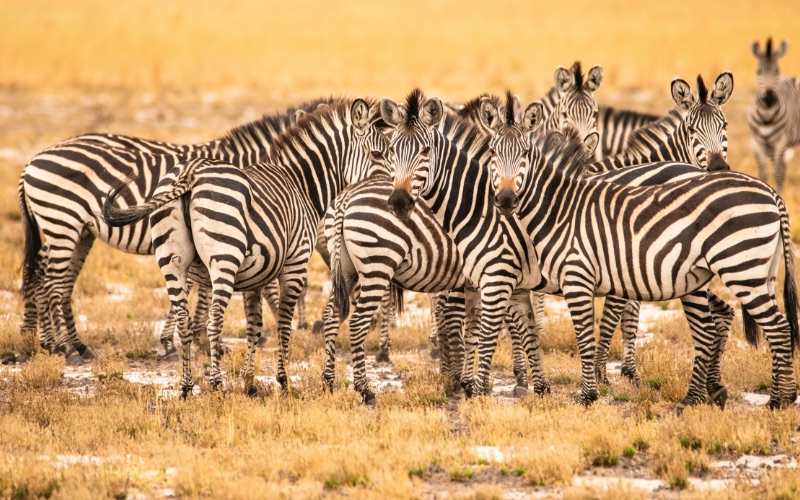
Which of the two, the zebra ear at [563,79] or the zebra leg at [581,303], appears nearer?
the zebra leg at [581,303]

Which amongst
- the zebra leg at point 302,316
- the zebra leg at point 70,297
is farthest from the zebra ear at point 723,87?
the zebra leg at point 70,297

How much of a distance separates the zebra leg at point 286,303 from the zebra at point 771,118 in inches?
472

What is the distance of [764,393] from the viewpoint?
8.50 metres

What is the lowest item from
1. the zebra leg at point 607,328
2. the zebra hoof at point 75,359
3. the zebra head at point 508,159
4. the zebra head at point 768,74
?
the zebra hoof at point 75,359

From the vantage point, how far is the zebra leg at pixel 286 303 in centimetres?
866

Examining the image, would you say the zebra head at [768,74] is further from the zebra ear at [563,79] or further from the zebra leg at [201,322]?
the zebra leg at [201,322]

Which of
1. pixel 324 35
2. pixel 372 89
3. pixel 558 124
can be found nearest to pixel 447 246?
pixel 558 124

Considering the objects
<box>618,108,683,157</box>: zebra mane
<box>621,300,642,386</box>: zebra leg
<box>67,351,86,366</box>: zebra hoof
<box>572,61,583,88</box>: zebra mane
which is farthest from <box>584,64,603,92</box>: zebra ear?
<box>67,351,86,366</box>: zebra hoof

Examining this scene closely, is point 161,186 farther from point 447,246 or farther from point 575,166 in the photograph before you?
point 575,166

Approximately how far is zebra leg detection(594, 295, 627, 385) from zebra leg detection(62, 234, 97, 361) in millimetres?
5696

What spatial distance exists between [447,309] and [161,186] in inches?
120

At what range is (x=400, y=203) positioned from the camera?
7.50 meters

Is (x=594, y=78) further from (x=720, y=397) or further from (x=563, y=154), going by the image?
(x=720, y=397)

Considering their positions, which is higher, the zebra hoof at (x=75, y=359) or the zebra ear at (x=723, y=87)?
the zebra ear at (x=723, y=87)
